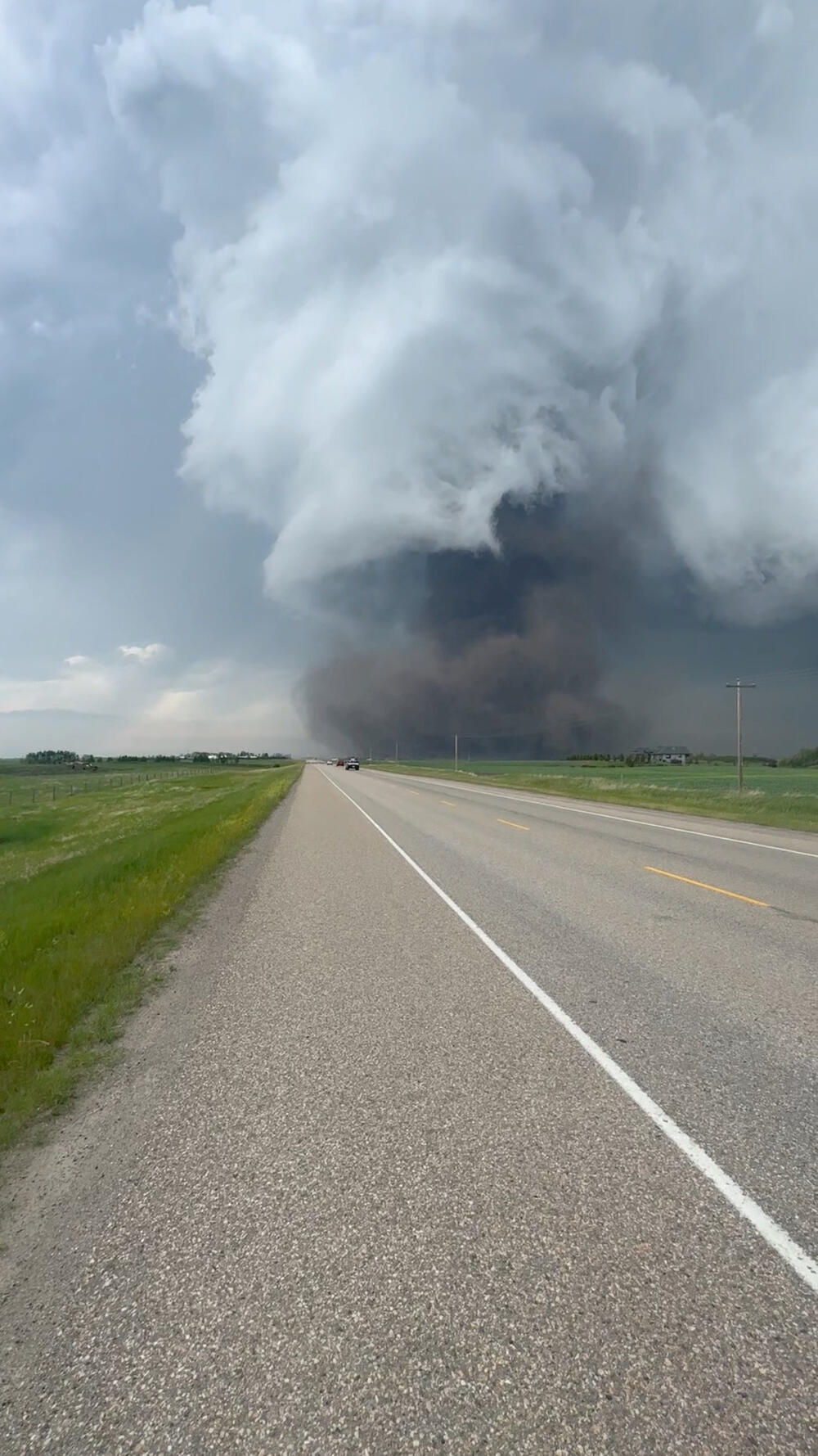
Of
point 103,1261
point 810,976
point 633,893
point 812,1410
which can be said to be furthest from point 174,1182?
point 633,893

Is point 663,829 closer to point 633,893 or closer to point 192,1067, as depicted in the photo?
point 633,893

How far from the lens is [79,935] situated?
8.86m

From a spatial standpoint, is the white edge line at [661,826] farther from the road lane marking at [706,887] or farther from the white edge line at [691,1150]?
the white edge line at [691,1150]

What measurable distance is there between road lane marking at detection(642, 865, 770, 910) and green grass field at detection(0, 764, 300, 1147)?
7.66 m

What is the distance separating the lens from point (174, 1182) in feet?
11.9

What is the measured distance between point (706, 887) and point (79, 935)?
872 cm

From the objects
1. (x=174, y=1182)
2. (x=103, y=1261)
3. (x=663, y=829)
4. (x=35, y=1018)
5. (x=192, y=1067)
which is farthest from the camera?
(x=663, y=829)

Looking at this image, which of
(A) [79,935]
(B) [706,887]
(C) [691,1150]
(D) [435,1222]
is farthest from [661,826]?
(D) [435,1222]

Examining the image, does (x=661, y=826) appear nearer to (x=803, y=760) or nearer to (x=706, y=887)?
(x=706, y=887)

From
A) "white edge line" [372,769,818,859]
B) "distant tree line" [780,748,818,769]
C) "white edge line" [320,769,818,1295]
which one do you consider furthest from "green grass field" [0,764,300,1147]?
"distant tree line" [780,748,818,769]

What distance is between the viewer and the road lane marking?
10082mm

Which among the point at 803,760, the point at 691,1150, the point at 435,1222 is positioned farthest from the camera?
the point at 803,760

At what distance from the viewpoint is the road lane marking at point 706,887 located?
10082mm

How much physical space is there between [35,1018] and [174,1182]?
2900 millimetres
